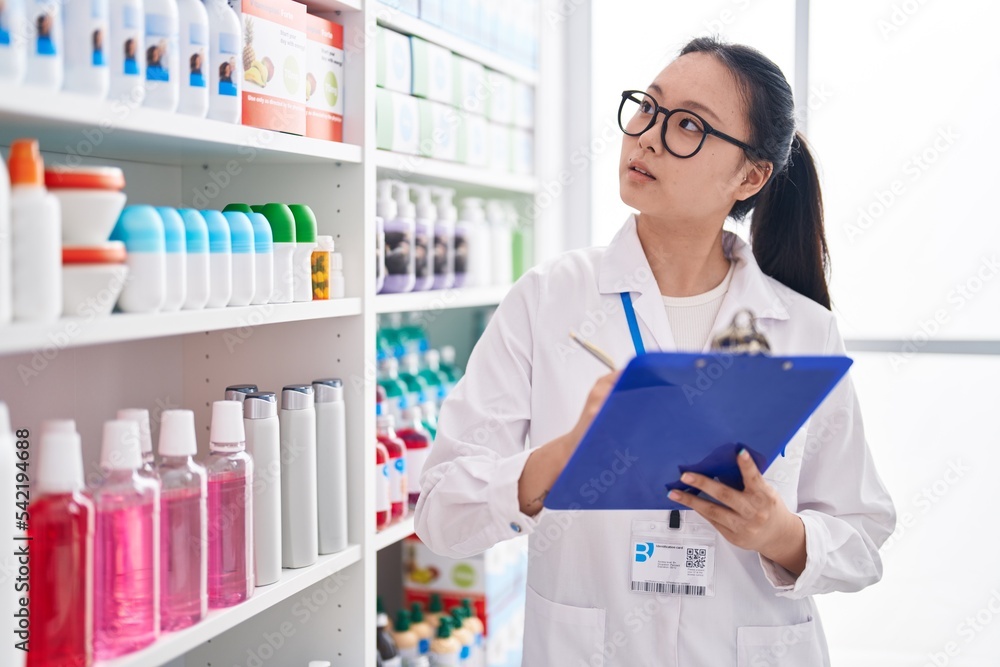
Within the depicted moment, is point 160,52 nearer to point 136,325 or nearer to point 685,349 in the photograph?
point 136,325

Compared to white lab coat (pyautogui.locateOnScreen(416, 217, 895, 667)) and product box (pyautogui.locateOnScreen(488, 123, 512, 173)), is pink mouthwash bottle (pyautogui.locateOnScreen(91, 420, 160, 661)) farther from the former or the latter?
product box (pyautogui.locateOnScreen(488, 123, 512, 173))

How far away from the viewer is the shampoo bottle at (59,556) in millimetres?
1183

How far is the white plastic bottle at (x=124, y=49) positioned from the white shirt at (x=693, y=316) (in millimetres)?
973

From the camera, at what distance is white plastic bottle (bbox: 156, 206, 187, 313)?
1.31 m

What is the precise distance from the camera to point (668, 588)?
1565mm

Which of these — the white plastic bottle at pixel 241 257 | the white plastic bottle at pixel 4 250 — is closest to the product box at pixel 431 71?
the white plastic bottle at pixel 241 257

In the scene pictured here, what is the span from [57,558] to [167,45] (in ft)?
2.42

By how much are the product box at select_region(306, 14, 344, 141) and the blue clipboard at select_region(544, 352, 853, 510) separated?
0.91 meters

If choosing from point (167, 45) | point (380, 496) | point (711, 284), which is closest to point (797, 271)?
point (711, 284)

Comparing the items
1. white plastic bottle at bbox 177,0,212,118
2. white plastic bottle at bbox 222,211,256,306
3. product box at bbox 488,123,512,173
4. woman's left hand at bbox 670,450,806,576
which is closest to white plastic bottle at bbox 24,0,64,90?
white plastic bottle at bbox 177,0,212,118

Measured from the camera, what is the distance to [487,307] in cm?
306

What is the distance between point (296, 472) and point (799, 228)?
1.12 metres

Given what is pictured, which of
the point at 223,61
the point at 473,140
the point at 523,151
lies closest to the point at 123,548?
the point at 223,61

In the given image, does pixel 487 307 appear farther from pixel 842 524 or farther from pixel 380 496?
pixel 842 524
